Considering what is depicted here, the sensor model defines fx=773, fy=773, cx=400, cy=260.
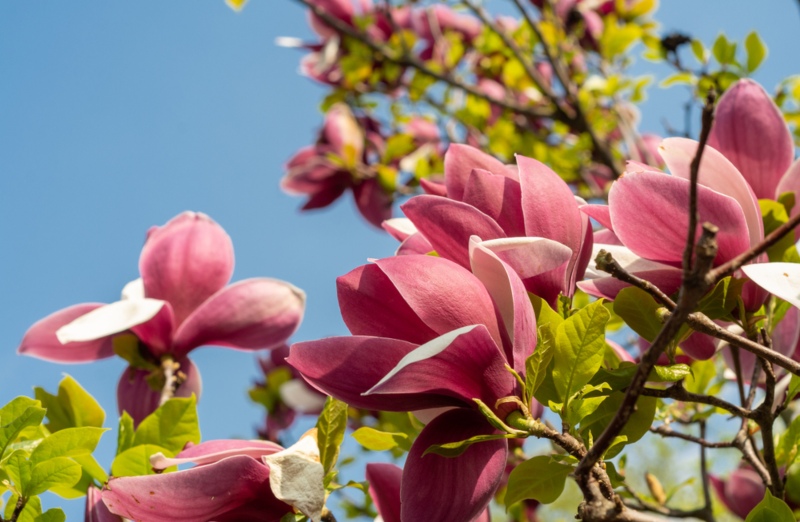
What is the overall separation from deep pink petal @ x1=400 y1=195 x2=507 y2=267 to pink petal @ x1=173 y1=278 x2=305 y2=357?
448 mm

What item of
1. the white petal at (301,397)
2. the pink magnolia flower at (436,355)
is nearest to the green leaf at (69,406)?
the pink magnolia flower at (436,355)

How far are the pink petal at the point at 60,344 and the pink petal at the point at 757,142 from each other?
29.9 inches

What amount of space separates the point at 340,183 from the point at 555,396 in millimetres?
1782

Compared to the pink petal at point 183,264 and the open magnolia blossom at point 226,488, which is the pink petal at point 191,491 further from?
the pink petal at point 183,264

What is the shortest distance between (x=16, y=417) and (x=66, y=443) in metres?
0.05

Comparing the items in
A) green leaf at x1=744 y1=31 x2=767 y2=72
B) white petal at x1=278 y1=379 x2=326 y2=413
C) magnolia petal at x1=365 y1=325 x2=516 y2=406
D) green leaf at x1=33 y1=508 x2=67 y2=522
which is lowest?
white petal at x1=278 y1=379 x2=326 y2=413

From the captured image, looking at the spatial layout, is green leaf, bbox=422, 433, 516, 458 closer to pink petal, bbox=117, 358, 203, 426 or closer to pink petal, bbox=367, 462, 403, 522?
pink petal, bbox=367, 462, 403, 522

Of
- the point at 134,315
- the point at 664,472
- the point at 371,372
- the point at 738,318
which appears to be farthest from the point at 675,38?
the point at 664,472

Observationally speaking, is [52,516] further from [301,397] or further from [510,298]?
[301,397]

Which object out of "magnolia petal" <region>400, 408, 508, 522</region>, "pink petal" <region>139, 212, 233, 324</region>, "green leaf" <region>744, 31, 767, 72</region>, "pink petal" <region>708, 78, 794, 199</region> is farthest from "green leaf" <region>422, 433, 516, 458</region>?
"green leaf" <region>744, 31, 767, 72</region>

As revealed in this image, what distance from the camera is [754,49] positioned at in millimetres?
1584

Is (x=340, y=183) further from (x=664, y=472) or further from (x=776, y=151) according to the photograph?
(x=664, y=472)

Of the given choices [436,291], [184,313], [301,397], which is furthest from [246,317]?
[301,397]

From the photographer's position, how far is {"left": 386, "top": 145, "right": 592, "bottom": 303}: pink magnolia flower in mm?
584
